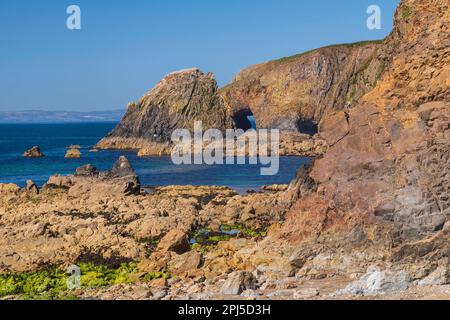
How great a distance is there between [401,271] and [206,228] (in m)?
17.1

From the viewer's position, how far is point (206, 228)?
38.8m

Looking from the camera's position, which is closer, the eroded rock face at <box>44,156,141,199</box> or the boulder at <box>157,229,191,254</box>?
the boulder at <box>157,229,191,254</box>

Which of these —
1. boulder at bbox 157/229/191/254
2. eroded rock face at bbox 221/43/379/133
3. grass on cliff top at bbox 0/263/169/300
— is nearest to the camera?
grass on cliff top at bbox 0/263/169/300

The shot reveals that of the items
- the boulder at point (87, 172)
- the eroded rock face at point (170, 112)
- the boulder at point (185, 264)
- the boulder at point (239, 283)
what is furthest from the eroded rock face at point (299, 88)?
the boulder at point (239, 283)

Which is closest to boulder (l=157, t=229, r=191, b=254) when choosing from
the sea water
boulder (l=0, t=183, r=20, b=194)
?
boulder (l=0, t=183, r=20, b=194)

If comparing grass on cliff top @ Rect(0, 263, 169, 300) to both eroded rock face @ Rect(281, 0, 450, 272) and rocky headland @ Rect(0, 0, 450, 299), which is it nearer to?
rocky headland @ Rect(0, 0, 450, 299)

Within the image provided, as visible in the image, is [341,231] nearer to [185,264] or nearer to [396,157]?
[396,157]

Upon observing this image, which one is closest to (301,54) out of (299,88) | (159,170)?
(299,88)

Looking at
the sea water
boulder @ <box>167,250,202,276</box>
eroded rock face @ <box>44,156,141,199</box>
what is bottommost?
boulder @ <box>167,250,202,276</box>

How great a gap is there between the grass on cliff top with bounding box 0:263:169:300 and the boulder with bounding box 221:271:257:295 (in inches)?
160

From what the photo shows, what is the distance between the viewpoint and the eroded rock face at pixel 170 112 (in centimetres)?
→ 11306

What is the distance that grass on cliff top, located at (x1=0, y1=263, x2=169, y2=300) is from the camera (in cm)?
2552

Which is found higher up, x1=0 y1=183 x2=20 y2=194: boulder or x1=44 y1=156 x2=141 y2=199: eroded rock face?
x1=44 y1=156 x2=141 y2=199: eroded rock face
